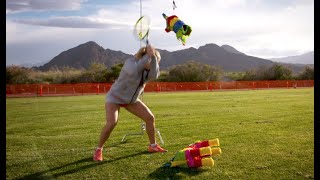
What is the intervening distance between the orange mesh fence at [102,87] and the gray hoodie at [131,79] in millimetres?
32192

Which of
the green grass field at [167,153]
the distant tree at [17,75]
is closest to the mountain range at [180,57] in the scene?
the distant tree at [17,75]

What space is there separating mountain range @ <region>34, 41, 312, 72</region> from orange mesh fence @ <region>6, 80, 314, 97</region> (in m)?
22.9

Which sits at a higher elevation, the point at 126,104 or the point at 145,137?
the point at 126,104

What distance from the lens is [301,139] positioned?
855cm

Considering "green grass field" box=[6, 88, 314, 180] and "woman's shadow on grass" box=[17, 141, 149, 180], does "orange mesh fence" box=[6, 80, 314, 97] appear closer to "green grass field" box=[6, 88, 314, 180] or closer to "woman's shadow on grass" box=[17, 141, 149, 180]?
"green grass field" box=[6, 88, 314, 180]

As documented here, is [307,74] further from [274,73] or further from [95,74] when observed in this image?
[95,74]

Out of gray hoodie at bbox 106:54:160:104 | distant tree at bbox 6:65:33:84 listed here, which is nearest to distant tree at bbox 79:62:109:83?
distant tree at bbox 6:65:33:84

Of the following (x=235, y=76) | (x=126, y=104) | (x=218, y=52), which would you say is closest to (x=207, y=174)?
(x=126, y=104)

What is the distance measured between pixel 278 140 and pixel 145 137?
3.14 m

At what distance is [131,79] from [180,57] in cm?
9991

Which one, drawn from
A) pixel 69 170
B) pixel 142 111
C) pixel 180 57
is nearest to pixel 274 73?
pixel 180 57

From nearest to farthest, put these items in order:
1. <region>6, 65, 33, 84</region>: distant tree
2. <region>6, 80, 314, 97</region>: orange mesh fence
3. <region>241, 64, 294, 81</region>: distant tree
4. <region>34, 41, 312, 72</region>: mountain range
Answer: <region>6, 80, 314, 97</region>: orange mesh fence < <region>6, 65, 33, 84</region>: distant tree < <region>241, 64, 294, 81</region>: distant tree < <region>34, 41, 312, 72</region>: mountain range

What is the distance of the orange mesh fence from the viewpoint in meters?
38.2
